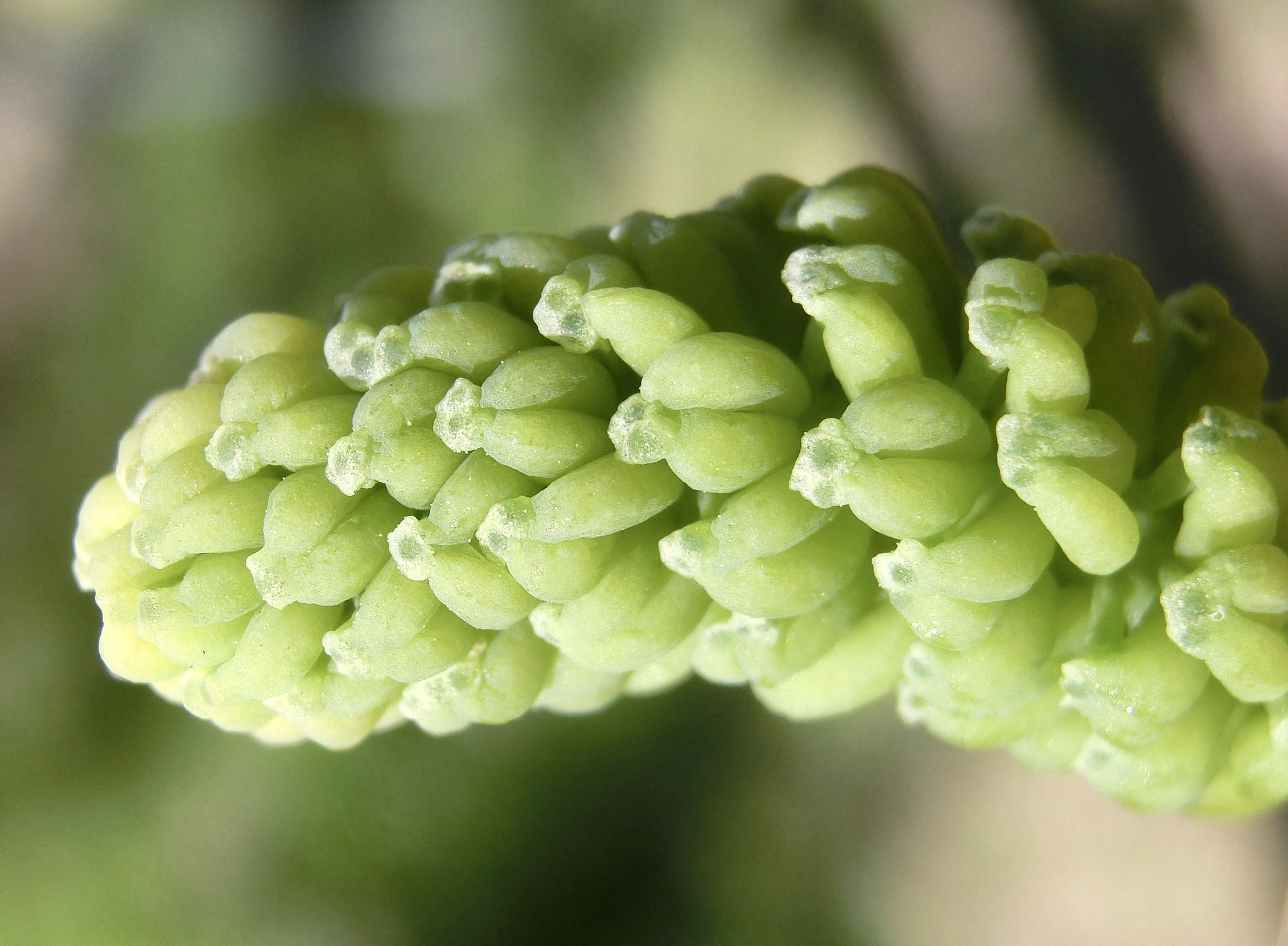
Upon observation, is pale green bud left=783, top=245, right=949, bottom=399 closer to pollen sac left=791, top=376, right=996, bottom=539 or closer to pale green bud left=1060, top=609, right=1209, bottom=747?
pollen sac left=791, top=376, right=996, bottom=539

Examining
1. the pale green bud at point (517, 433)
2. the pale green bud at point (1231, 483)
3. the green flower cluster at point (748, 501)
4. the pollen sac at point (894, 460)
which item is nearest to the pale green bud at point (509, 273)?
the green flower cluster at point (748, 501)

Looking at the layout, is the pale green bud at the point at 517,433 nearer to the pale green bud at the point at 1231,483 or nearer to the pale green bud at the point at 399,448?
the pale green bud at the point at 399,448

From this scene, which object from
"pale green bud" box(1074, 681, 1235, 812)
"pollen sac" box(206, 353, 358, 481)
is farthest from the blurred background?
"pollen sac" box(206, 353, 358, 481)

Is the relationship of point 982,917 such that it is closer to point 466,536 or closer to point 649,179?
point 466,536

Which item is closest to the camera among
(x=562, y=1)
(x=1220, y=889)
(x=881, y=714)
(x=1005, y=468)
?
(x=1005, y=468)

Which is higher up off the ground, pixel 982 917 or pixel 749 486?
pixel 749 486

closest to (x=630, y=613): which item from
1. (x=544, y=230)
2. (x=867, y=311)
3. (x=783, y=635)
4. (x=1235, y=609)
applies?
(x=783, y=635)

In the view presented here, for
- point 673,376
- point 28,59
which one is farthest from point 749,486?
point 28,59

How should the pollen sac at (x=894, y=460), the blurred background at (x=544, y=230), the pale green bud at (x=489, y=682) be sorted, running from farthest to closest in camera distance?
1. the blurred background at (x=544, y=230)
2. the pale green bud at (x=489, y=682)
3. the pollen sac at (x=894, y=460)

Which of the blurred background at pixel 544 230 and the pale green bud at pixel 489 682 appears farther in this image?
the blurred background at pixel 544 230
